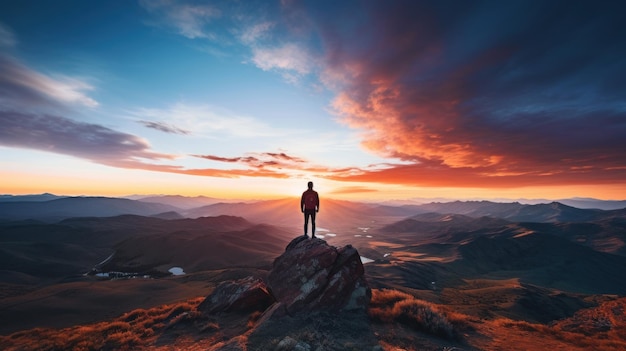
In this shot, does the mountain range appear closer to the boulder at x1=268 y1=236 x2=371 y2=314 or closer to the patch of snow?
the patch of snow

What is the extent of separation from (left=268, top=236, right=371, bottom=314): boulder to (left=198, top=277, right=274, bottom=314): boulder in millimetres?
700

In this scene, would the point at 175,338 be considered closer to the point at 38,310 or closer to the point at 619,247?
the point at 38,310

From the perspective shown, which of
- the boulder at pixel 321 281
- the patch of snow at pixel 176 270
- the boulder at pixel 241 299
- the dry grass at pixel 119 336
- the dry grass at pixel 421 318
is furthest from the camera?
the patch of snow at pixel 176 270

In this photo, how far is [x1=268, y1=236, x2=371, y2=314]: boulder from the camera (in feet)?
48.1

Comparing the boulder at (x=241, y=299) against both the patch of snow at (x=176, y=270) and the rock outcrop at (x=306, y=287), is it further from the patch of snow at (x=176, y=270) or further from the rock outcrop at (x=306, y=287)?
the patch of snow at (x=176, y=270)

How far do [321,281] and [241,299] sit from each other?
5.80m

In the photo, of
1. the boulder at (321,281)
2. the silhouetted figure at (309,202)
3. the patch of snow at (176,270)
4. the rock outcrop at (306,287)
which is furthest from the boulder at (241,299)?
the patch of snow at (176,270)

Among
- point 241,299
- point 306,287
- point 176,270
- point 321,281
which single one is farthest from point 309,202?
point 176,270

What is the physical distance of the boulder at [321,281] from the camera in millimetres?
14672

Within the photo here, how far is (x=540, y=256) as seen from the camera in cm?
15500

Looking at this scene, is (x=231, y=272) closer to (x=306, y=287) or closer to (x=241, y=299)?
(x=241, y=299)

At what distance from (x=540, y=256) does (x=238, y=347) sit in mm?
202398

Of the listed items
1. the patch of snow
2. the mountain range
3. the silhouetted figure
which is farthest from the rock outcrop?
the patch of snow

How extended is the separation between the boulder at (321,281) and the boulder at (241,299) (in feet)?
2.30
